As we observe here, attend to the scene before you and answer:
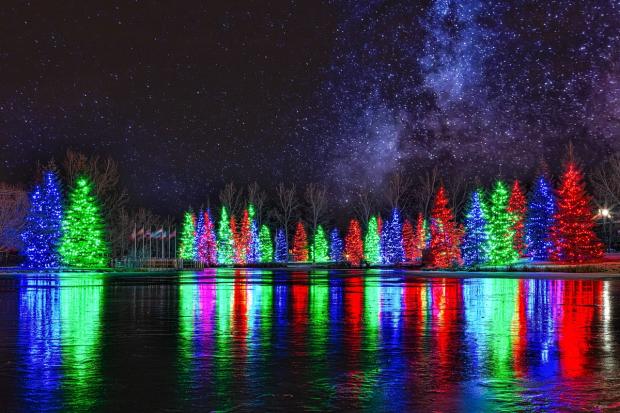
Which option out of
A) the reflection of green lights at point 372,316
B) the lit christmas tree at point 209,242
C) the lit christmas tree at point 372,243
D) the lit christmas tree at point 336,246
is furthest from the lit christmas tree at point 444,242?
the lit christmas tree at point 336,246

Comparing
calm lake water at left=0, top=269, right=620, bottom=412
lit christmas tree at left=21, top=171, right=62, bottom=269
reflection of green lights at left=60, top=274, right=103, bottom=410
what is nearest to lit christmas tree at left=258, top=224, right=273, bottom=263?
lit christmas tree at left=21, top=171, right=62, bottom=269

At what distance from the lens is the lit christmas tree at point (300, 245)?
395 feet

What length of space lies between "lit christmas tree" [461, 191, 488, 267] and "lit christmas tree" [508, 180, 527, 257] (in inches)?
129

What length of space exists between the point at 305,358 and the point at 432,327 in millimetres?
5377

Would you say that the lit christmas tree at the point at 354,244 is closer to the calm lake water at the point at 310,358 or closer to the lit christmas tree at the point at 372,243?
the lit christmas tree at the point at 372,243

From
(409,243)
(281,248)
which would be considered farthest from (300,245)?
(409,243)

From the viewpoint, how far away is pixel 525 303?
78.7ft

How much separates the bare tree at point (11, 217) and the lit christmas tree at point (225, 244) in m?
35.9

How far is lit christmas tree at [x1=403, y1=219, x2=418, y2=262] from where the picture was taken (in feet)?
→ 318

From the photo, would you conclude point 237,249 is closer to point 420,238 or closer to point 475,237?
point 420,238

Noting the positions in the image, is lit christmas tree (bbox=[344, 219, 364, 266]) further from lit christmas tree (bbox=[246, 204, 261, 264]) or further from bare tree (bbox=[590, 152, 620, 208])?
bare tree (bbox=[590, 152, 620, 208])

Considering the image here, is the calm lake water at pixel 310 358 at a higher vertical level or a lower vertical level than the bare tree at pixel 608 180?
lower

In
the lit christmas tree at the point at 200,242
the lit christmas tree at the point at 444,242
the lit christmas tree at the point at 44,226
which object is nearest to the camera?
the lit christmas tree at the point at 44,226

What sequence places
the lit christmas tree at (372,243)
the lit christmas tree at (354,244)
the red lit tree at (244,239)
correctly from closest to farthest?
the lit christmas tree at (372,243) → the red lit tree at (244,239) → the lit christmas tree at (354,244)
